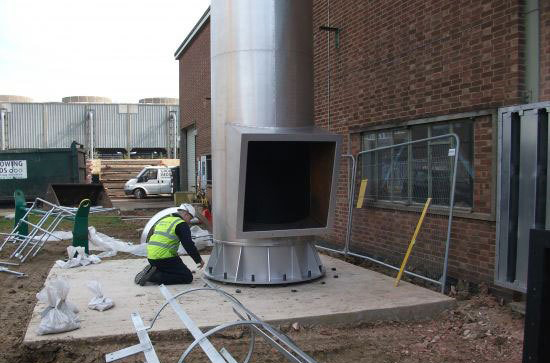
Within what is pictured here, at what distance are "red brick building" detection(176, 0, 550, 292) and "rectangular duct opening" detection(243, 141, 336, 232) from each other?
1582mm

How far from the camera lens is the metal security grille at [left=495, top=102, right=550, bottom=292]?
5.61m

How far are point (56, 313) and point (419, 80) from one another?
18.5 ft

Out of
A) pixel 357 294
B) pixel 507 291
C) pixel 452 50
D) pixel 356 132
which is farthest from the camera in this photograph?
pixel 356 132

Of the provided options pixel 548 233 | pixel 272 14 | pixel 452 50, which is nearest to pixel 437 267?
pixel 452 50

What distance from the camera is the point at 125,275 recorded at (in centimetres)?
793

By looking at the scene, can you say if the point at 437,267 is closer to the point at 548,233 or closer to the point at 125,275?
the point at 125,275

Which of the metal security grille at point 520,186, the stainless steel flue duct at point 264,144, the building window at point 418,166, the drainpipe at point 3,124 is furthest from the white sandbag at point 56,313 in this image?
the drainpipe at point 3,124

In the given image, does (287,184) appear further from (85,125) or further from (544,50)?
(85,125)

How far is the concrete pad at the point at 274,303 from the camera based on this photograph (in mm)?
5547

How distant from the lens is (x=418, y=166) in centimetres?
783

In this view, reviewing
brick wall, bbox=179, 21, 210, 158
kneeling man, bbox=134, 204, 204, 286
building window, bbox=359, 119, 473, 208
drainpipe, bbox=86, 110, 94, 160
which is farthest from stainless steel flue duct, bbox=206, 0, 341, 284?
drainpipe, bbox=86, 110, 94, 160

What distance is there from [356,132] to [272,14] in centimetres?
330

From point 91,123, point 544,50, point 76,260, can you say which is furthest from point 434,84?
point 91,123

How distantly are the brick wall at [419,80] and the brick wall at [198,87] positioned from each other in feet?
36.2
